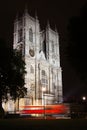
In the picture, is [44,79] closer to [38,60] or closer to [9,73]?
[38,60]

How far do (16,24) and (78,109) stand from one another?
48.4 meters

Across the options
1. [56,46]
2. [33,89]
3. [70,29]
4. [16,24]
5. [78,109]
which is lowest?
[78,109]

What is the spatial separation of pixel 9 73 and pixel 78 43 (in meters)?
22.5

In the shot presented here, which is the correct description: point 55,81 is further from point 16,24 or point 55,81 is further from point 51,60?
point 16,24

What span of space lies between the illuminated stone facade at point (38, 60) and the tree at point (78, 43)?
186ft

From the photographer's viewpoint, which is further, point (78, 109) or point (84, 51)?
point (78, 109)

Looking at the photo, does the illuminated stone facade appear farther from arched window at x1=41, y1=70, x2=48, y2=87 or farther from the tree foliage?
the tree foliage

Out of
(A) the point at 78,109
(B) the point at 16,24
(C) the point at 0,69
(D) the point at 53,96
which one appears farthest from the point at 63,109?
(B) the point at 16,24

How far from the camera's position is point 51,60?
101m

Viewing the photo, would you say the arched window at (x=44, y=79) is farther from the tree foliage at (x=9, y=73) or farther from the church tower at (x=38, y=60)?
the tree foliage at (x=9, y=73)

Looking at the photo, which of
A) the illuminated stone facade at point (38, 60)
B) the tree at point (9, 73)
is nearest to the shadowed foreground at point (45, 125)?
the tree at point (9, 73)

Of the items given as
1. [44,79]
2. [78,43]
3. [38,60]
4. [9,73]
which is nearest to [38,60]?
[38,60]

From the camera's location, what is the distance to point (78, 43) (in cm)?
2548

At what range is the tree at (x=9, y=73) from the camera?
1749 inches
